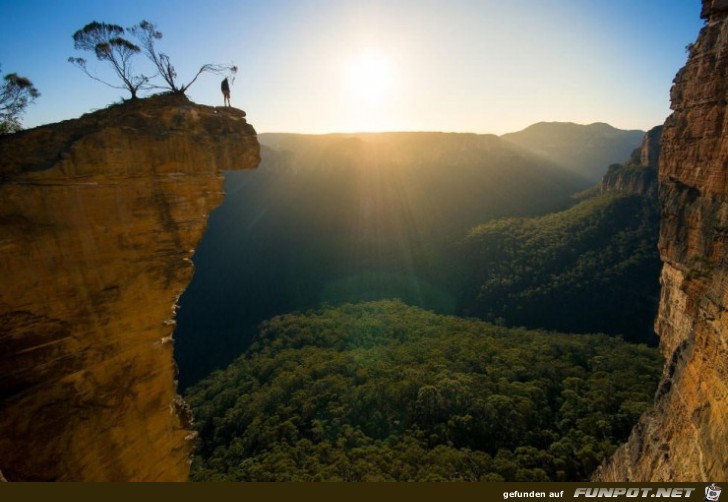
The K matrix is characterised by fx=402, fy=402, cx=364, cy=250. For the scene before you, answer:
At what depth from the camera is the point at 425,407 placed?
A: 31.1 m

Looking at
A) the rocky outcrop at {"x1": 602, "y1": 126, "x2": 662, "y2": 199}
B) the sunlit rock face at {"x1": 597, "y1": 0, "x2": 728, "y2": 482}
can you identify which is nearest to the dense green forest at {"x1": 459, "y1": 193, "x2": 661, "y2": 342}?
the rocky outcrop at {"x1": 602, "y1": 126, "x2": 662, "y2": 199}

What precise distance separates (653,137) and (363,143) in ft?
221

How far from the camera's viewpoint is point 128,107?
33.9 ft

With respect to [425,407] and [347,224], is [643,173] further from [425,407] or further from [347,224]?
[425,407]

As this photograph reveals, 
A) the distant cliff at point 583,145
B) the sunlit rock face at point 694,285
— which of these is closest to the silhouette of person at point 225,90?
the sunlit rock face at point 694,285

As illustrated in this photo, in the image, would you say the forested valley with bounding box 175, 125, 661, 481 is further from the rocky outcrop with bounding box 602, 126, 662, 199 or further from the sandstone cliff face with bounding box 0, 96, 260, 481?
the sandstone cliff face with bounding box 0, 96, 260, 481

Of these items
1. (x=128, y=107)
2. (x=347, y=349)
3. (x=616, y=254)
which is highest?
(x=128, y=107)

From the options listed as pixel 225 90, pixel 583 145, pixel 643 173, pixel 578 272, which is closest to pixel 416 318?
pixel 578 272

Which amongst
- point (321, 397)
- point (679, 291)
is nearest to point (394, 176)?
point (321, 397)

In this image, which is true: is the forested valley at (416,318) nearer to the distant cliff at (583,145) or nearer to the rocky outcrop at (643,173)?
the rocky outcrop at (643,173)

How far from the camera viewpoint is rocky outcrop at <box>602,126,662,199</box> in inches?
2670

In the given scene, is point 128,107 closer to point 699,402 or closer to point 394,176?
point 699,402

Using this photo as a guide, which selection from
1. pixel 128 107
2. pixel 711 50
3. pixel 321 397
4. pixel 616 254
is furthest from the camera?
pixel 616 254

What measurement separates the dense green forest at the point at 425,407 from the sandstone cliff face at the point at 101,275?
17155 millimetres
